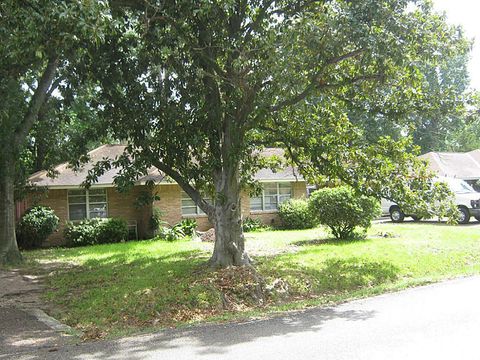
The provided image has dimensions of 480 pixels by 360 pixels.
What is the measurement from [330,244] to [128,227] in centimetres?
1039

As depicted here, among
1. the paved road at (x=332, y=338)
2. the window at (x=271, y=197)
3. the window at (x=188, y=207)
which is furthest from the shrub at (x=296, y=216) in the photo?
the paved road at (x=332, y=338)

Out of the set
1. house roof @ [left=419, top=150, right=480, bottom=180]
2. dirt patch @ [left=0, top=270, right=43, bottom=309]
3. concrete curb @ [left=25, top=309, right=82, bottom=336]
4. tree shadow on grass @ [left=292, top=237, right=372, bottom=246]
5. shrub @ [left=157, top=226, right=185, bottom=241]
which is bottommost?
concrete curb @ [left=25, top=309, right=82, bottom=336]

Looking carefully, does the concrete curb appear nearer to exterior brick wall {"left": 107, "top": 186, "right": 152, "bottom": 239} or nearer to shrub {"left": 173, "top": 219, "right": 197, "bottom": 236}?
shrub {"left": 173, "top": 219, "right": 197, "bottom": 236}

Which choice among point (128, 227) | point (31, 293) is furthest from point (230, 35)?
point (128, 227)

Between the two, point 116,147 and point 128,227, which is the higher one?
point 116,147

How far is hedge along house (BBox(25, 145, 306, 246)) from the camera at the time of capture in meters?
21.8

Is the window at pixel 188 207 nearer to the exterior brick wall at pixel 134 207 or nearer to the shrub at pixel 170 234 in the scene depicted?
the exterior brick wall at pixel 134 207

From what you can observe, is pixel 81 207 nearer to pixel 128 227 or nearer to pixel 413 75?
pixel 128 227

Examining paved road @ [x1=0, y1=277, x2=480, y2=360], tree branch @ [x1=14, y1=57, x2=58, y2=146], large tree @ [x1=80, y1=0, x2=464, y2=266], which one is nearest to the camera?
paved road @ [x1=0, y1=277, x2=480, y2=360]

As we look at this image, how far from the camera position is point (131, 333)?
775cm

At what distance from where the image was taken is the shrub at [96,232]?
21.0 meters

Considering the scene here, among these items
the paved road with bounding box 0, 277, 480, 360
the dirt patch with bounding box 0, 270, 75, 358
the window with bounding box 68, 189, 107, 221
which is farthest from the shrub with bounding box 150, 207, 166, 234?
the paved road with bounding box 0, 277, 480, 360

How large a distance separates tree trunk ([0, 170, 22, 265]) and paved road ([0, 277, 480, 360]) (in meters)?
10.5

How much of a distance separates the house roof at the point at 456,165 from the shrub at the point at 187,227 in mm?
18750
